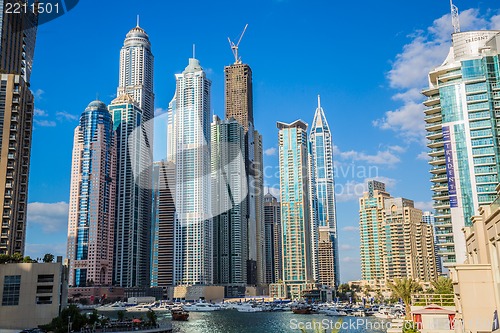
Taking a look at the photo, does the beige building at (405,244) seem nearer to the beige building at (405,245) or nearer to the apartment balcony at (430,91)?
the beige building at (405,245)

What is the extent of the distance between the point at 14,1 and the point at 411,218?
14714 centimetres

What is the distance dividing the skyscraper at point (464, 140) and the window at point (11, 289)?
57671mm

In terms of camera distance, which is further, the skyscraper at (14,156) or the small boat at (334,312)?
the small boat at (334,312)

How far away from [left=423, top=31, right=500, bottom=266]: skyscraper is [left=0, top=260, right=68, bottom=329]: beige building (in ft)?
175

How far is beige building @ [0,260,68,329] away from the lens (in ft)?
217

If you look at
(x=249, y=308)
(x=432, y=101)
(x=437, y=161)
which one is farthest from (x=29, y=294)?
(x=249, y=308)

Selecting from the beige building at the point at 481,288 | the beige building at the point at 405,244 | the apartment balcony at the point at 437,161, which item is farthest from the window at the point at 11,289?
the beige building at the point at 405,244

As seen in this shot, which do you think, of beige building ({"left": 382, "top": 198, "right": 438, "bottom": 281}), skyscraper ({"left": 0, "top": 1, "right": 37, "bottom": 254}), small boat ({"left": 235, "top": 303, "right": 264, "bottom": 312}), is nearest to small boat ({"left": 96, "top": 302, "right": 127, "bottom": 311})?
small boat ({"left": 235, "top": 303, "right": 264, "bottom": 312})

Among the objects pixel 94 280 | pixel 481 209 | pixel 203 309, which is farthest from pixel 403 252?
pixel 481 209

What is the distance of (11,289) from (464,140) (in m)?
66.1

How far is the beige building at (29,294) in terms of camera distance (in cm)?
6619

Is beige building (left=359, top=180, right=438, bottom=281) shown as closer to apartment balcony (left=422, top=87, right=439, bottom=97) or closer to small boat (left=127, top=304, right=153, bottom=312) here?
small boat (left=127, top=304, right=153, bottom=312)

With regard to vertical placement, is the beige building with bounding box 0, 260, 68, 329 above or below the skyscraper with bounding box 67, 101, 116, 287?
below

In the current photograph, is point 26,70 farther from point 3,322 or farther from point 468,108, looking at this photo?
point 468,108
